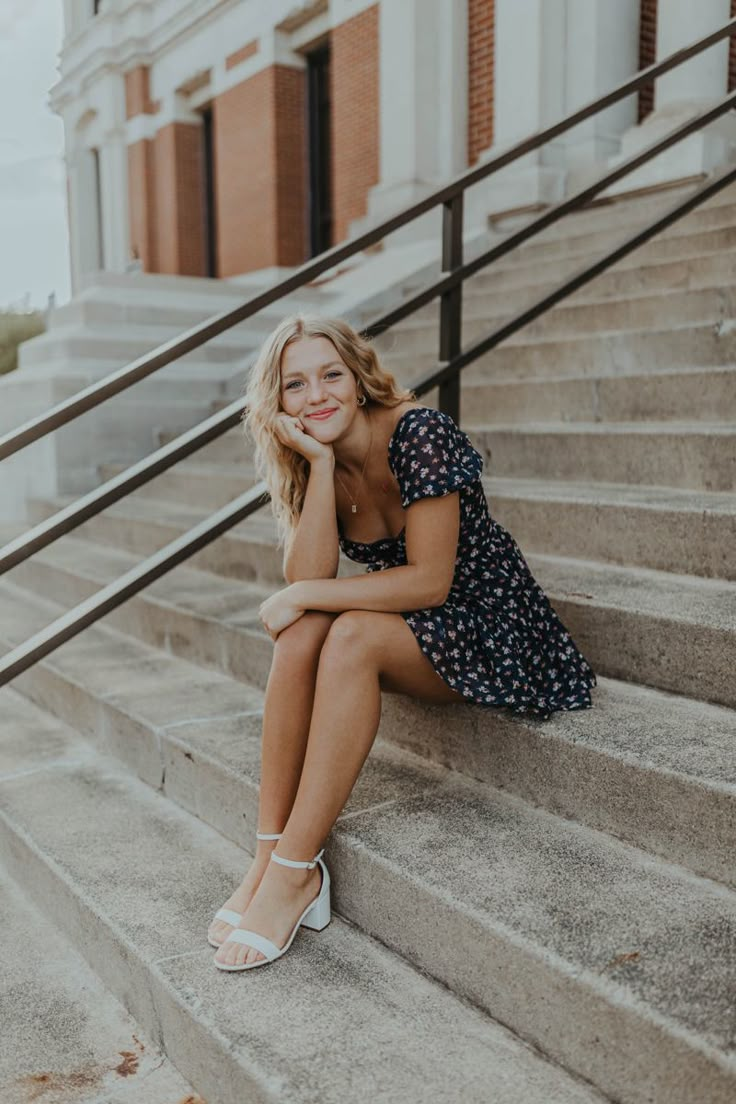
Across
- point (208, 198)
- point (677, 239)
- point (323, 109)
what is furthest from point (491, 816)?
point (208, 198)

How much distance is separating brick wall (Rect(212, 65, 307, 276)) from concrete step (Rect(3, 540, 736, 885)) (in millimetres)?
9301

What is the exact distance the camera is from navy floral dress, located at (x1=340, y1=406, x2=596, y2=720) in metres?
2.12

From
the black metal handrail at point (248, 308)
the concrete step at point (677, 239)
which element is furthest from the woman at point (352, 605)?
the concrete step at point (677, 239)

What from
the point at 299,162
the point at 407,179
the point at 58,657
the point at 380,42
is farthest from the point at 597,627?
the point at 299,162

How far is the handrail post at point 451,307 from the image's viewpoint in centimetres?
324

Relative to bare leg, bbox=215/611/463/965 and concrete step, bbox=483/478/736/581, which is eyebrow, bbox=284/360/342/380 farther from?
concrete step, bbox=483/478/736/581

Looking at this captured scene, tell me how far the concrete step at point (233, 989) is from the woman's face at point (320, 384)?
1013mm

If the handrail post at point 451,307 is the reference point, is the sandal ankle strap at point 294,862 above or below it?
below

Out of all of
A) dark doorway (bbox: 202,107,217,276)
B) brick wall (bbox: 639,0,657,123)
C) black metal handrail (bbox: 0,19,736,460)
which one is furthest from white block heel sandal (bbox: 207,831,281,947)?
dark doorway (bbox: 202,107,217,276)

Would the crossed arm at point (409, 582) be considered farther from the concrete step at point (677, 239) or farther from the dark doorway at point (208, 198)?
the dark doorway at point (208, 198)

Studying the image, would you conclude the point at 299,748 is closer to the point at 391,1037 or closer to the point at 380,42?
the point at 391,1037

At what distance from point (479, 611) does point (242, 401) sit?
1006 mm

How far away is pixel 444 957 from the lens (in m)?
1.82

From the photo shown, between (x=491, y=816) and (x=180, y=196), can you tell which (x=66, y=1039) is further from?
(x=180, y=196)
